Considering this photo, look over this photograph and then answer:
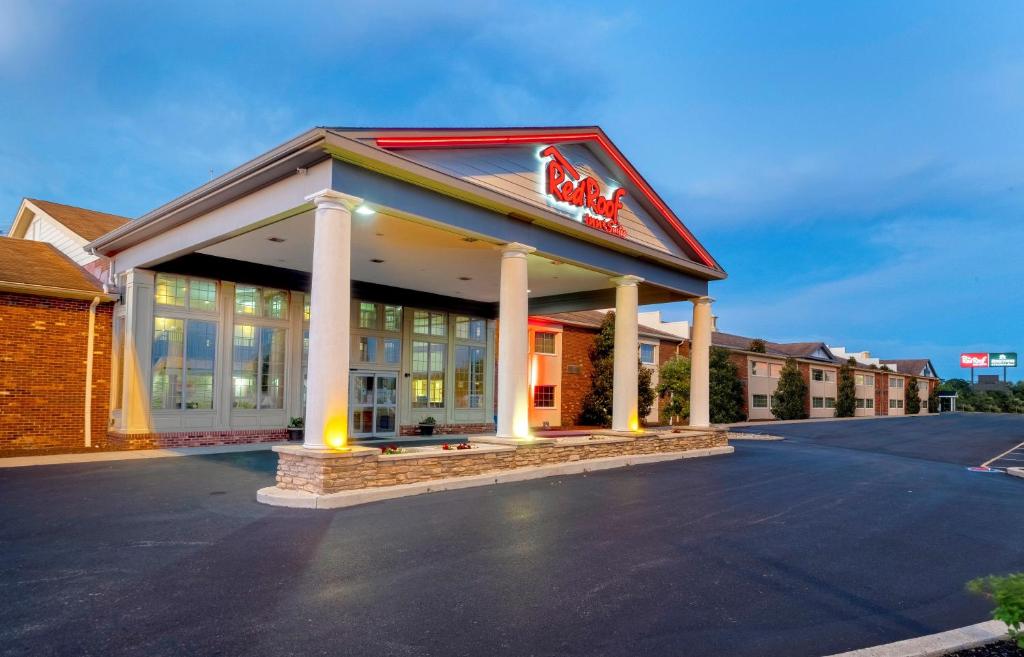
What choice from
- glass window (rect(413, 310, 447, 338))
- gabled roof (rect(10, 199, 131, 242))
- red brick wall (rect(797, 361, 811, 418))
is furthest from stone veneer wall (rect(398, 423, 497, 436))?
red brick wall (rect(797, 361, 811, 418))

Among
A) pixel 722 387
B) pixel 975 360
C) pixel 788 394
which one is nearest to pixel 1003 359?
pixel 975 360

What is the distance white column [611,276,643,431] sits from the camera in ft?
57.0

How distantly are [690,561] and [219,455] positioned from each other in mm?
12374

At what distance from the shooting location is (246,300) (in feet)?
60.8

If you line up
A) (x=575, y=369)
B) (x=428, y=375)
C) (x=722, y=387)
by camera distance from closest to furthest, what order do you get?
1. (x=428, y=375)
2. (x=575, y=369)
3. (x=722, y=387)

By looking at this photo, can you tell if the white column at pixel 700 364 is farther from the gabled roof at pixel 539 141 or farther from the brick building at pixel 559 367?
the brick building at pixel 559 367

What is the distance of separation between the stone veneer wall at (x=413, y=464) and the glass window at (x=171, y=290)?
8608mm

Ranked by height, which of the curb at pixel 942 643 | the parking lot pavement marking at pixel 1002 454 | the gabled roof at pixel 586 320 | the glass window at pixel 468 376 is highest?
the gabled roof at pixel 586 320

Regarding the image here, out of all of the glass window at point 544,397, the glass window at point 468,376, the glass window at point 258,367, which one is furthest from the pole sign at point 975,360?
the glass window at point 258,367

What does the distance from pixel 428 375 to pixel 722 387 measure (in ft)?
73.4

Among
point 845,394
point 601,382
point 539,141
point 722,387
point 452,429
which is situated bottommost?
point 452,429

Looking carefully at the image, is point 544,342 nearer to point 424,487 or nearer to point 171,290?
point 171,290

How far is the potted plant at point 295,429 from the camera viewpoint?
1894 cm

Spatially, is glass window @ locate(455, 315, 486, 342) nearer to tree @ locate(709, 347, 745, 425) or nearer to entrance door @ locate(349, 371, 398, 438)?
entrance door @ locate(349, 371, 398, 438)
